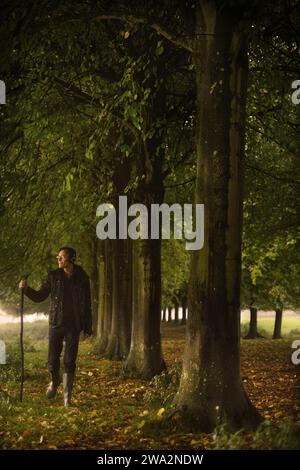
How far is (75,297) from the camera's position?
1018 centimetres

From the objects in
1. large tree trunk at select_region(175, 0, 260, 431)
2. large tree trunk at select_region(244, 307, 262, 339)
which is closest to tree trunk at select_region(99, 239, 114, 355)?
large tree trunk at select_region(175, 0, 260, 431)

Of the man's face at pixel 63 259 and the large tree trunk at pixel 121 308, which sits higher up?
the man's face at pixel 63 259

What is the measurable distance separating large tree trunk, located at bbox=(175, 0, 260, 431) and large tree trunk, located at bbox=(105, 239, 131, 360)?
9624mm

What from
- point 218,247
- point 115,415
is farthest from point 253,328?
point 218,247

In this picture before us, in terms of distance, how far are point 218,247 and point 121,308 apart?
1048 centimetres

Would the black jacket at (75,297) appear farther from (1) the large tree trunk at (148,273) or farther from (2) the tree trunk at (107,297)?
(2) the tree trunk at (107,297)

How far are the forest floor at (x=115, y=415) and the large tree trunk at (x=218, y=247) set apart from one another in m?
0.49

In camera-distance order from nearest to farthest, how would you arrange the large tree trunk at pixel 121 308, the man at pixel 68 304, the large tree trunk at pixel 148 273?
1. the man at pixel 68 304
2. the large tree trunk at pixel 148 273
3. the large tree trunk at pixel 121 308

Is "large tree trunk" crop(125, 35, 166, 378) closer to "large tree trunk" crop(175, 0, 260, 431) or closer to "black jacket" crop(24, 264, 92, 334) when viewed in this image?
"black jacket" crop(24, 264, 92, 334)

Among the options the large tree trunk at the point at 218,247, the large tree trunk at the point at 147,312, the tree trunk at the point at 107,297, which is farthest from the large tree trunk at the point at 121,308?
the large tree trunk at the point at 218,247

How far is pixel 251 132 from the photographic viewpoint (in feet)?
55.9

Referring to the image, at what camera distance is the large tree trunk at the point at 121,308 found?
712 inches

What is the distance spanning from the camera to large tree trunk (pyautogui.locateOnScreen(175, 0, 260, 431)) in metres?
8.02

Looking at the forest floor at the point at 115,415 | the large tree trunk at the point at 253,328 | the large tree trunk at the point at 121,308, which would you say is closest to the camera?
the forest floor at the point at 115,415
